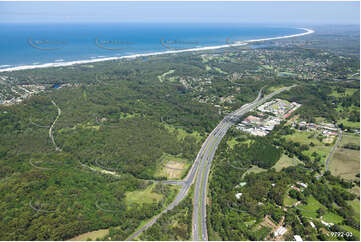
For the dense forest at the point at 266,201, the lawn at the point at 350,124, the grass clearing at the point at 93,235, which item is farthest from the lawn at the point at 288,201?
the lawn at the point at 350,124

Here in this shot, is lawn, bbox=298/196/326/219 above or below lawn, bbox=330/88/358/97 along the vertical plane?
below

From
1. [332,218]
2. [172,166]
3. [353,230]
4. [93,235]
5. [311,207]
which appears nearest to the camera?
[93,235]

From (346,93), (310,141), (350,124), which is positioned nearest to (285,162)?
(310,141)

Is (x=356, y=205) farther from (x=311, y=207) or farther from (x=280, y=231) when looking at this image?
(x=280, y=231)

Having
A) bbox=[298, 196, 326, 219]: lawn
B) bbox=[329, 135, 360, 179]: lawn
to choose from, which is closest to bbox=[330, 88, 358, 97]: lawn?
bbox=[329, 135, 360, 179]: lawn

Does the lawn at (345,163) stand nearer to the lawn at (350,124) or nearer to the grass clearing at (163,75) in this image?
the lawn at (350,124)

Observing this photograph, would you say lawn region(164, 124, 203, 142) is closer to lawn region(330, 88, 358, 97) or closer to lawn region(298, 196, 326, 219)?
lawn region(298, 196, 326, 219)
